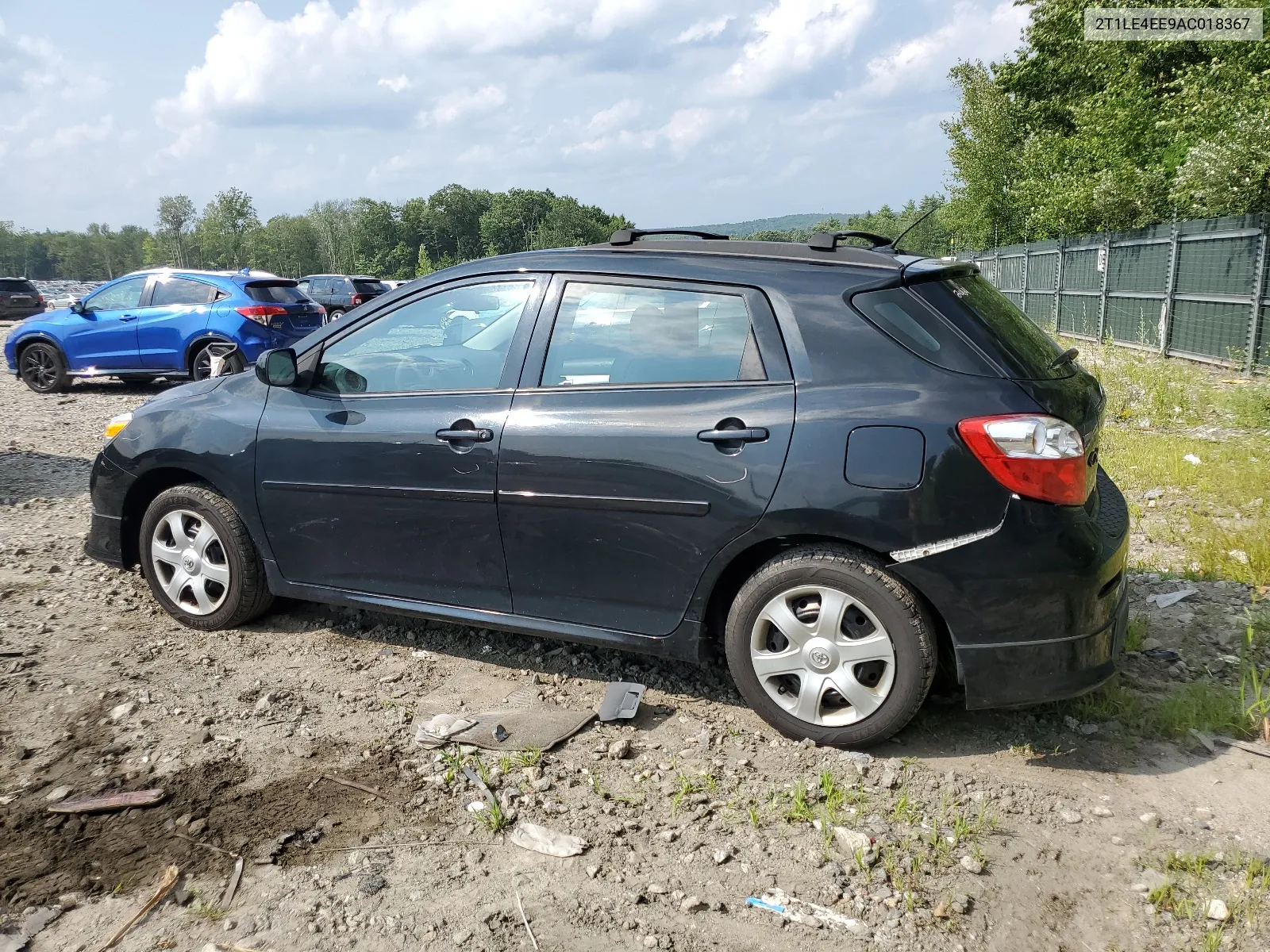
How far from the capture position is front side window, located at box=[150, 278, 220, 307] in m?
14.4

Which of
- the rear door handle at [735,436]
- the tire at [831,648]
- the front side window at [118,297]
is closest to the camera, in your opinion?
the tire at [831,648]

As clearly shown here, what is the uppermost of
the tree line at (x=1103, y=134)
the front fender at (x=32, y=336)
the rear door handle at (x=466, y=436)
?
the tree line at (x=1103, y=134)

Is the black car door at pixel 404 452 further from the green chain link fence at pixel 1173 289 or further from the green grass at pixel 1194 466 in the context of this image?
the green chain link fence at pixel 1173 289

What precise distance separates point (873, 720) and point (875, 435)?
39.8 inches

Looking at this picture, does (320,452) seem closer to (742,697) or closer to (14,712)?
(14,712)

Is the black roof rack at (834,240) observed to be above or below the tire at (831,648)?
above

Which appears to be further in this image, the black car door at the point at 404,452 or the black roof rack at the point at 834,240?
the black car door at the point at 404,452

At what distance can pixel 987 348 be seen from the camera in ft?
11.7

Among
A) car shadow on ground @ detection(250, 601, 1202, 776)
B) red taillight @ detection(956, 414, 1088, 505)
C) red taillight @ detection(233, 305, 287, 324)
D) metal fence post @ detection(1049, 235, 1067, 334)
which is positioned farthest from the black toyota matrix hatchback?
metal fence post @ detection(1049, 235, 1067, 334)

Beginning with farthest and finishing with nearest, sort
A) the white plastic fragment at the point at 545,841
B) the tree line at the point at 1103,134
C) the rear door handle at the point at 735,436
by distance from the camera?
the tree line at the point at 1103,134, the rear door handle at the point at 735,436, the white plastic fragment at the point at 545,841

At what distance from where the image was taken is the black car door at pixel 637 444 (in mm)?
3719

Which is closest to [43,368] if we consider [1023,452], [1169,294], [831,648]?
[831,648]

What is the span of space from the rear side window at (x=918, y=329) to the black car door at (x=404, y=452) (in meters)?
1.39

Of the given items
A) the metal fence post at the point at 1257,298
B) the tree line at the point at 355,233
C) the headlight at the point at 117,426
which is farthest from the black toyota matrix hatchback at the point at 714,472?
the tree line at the point at 355,233
